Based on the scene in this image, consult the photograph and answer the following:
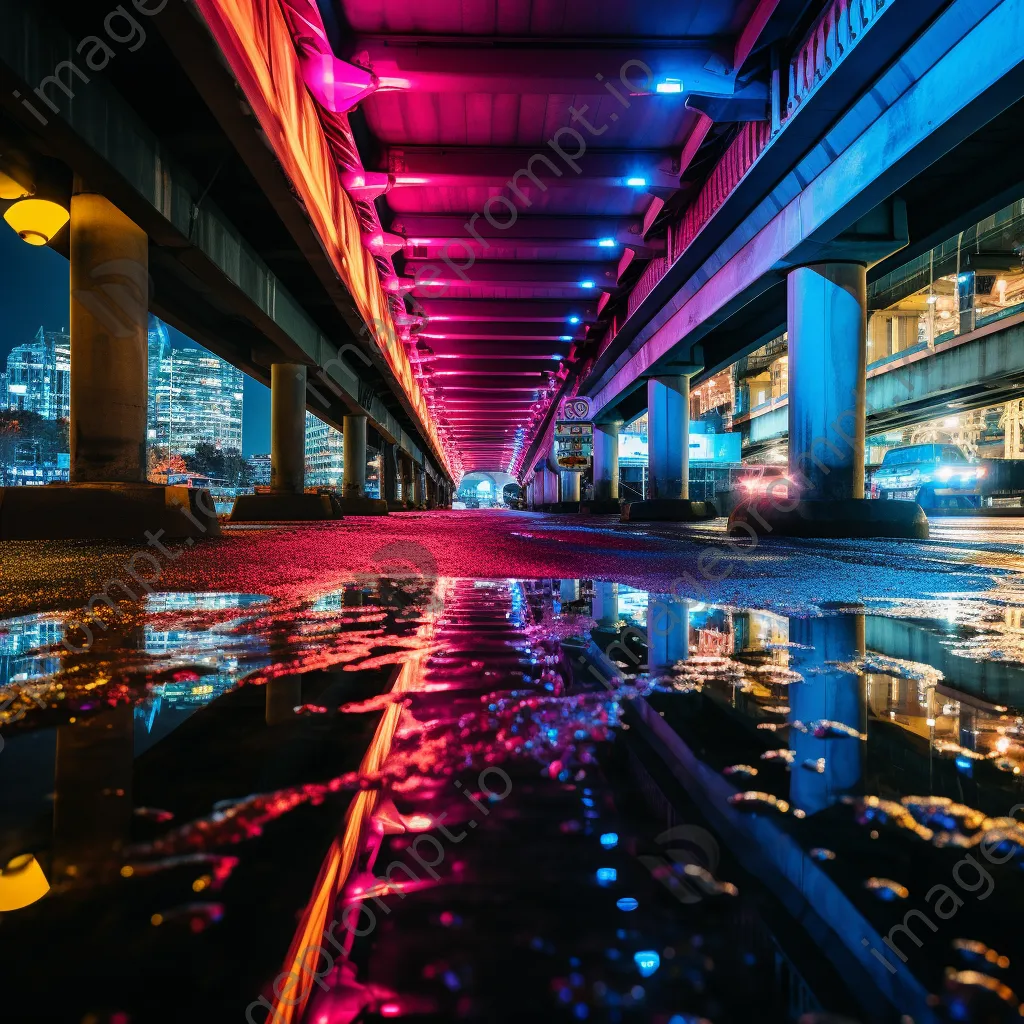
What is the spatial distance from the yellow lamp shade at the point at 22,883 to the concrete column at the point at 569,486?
3245 centimetres

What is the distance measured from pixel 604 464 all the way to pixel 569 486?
9.70 metres

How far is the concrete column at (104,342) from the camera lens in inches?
255

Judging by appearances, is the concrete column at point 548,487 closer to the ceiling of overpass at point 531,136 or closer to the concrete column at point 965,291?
the concrete column at point 965,291

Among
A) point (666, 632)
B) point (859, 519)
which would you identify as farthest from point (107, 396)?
point (859, 519)

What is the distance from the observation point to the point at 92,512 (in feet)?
20.6

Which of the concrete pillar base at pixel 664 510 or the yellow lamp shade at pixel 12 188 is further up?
the yellow lamp shade at pixel 12 188

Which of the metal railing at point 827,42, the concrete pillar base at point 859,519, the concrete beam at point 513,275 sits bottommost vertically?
the concrete pillar base at point 859,519

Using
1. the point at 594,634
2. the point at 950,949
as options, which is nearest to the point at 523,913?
the point at 950,949

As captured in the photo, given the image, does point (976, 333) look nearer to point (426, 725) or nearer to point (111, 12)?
point (111, 12)

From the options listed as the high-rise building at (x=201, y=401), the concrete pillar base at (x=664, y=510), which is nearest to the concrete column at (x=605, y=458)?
the concrete pillar base at (x=664, y=510)

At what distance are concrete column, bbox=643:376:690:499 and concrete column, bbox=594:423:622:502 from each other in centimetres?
748

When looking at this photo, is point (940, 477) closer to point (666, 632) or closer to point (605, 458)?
point (605, 458)

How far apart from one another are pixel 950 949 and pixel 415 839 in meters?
0.53

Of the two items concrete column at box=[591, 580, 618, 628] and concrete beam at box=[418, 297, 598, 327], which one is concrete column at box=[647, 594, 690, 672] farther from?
concrete beam at box=[418, 297, 598, 327]
